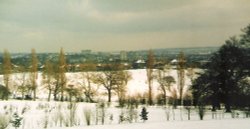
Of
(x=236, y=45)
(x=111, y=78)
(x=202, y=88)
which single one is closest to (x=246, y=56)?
(x=236, y=45)

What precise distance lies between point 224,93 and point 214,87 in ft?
2.35

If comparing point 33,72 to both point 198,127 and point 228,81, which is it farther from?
point 198,127

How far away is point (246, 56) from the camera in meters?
23.5

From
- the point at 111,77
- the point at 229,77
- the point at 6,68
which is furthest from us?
the point at 6,68

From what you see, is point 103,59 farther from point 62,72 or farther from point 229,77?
point 229,77

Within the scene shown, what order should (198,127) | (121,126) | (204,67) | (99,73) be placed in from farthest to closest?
(99,73) < (204,67) < (121,126) < (198,127)

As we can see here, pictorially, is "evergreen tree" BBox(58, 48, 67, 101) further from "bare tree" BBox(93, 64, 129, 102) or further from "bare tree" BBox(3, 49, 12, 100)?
"bare tree" BBox(3, 49, 12, 100)

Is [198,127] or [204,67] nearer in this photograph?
[198,127]

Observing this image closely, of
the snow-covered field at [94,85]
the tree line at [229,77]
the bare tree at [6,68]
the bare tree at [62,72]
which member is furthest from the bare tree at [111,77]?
the tree line at [229,77]

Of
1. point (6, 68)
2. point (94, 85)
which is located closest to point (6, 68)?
point (6, 68)

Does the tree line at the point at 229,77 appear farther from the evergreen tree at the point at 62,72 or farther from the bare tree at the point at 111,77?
the evergreen tree at the point at 62,72

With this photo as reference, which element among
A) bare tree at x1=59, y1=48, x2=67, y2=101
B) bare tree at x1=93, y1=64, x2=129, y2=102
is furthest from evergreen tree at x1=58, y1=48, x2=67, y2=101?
bare tree at x1=93, y1=64, x2=129, y2=102

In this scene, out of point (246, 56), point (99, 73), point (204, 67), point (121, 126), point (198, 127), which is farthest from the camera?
point (99, 73)

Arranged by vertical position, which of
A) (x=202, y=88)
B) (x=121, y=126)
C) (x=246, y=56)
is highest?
Result: (x=246, y=56)
